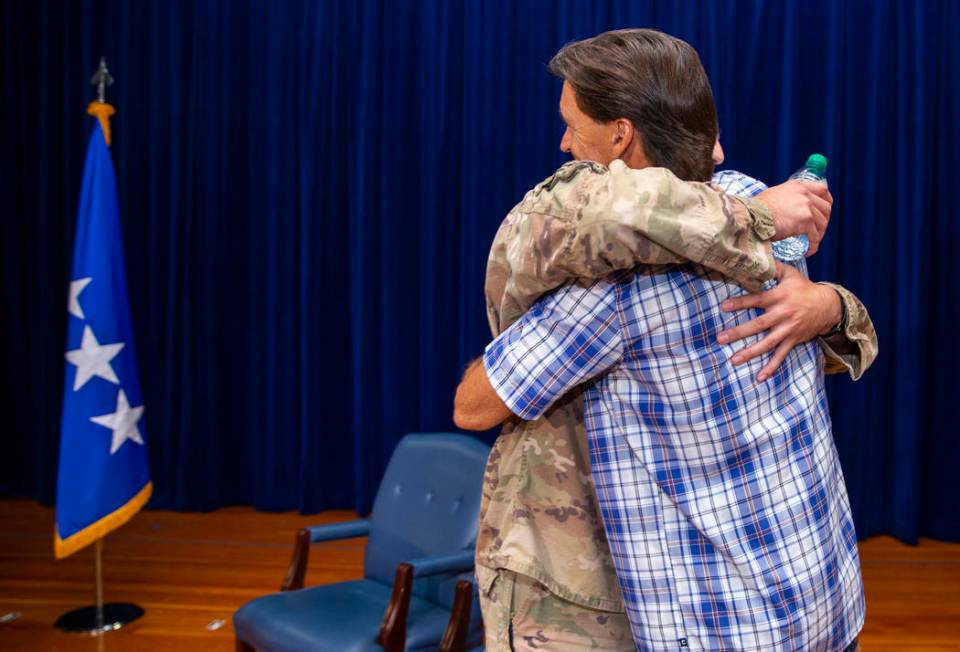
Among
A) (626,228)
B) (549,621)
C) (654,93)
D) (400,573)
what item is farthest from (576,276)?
(400,573)

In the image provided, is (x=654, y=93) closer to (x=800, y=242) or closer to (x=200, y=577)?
(x=800, y=242)

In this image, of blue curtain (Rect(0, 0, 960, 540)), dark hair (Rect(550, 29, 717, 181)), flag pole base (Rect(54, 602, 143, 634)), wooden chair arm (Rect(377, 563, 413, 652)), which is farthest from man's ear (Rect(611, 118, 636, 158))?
blue curtain (Rect(0, 0, 960, 540))

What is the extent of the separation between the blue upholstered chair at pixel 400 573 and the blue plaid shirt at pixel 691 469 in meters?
1.39

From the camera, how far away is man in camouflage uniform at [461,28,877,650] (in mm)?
838

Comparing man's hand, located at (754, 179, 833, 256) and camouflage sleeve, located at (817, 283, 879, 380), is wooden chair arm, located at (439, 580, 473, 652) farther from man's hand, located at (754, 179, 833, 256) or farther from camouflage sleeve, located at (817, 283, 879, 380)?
man's hand, located at (754, 179, 833, 256)

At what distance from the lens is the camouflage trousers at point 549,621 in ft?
3.24

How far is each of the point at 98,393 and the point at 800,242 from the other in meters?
2.89

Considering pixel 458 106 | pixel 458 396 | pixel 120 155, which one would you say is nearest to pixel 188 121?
pixel 120 155

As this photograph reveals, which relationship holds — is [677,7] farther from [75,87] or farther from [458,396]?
[458,396]

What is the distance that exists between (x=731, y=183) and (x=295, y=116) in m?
4.06

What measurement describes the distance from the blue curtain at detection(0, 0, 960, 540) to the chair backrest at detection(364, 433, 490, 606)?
6.13 ft

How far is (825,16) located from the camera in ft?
14.5

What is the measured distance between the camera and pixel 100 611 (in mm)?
3225

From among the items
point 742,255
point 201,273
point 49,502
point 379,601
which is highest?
point 742,255
